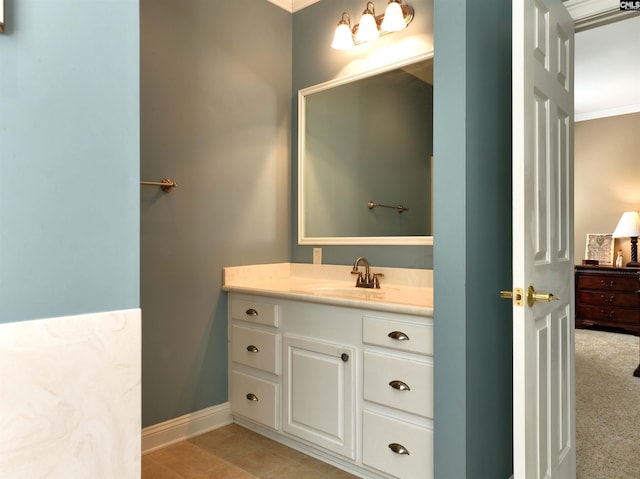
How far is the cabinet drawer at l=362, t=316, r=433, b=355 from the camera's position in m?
1.71

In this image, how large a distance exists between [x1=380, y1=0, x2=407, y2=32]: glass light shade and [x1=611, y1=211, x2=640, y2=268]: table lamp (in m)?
4.21

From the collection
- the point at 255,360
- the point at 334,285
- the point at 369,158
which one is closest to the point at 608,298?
the point at 369,158

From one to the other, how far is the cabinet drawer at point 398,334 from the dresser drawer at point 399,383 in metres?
0.05

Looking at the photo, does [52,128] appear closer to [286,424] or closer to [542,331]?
[542,331]

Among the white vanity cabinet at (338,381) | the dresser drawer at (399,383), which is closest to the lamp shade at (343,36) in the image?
the white vanity cabinet at (338,381)

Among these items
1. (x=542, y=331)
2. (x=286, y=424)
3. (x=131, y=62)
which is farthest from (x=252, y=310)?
(x=131, y=62)

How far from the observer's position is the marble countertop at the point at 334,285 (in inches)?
73.9

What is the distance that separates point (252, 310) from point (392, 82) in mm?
1539

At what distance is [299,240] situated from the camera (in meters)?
2.95

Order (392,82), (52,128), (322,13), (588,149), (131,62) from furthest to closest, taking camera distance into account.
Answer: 1. (588,149)
2. (322,13)
3. (392,82)
4. (131,62)
5. (52,128)

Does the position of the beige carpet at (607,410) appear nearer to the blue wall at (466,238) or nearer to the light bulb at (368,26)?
the blue wall at (466,238)

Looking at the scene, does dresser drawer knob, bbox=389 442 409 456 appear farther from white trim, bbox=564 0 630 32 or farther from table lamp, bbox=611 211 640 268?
table lamp, bbox=611 211 640 268

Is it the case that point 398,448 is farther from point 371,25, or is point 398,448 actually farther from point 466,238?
point 371,25

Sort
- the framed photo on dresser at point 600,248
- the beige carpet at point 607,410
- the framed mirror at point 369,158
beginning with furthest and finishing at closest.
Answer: the framed photo on dresser at point 600,248 → the framed mirror at point 369,158 → the beige carpet at point 607,410
